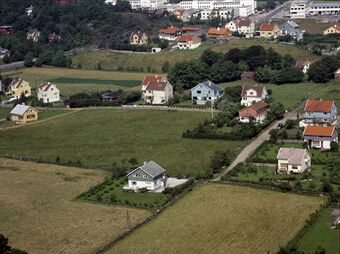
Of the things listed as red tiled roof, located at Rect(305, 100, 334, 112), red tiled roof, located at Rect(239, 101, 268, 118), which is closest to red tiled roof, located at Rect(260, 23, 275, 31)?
red tiled roof, located at Rect(239, 101, 268, 118)

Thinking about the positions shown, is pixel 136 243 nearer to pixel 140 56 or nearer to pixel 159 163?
pixel 159 163

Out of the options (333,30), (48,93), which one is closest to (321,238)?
(48,93)

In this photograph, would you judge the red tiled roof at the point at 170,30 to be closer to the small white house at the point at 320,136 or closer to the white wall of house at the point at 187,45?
the white wall of house at the point at 187,45

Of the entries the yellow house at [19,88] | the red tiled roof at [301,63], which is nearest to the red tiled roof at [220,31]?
the red tiled roof at [301,63]

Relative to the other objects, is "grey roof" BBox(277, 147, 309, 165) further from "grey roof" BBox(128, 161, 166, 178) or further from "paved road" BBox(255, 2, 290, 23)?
"paved road" BBox(255, 2, 290, 23)

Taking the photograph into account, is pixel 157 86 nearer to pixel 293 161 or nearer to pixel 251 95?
pixel 251 95
